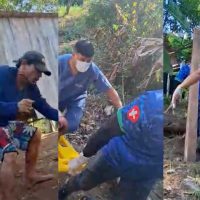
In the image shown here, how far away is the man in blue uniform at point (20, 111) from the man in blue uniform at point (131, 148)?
45 centimetres

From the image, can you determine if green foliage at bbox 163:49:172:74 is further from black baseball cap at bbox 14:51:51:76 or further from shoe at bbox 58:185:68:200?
shoe at bbox 58:185:68:200

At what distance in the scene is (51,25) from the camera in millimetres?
3393

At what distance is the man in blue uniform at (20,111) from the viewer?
10.9 feet

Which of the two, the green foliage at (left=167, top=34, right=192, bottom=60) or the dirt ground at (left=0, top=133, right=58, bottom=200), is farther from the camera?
the green foliage at (left=167, top=34, right=192, bottom=60)

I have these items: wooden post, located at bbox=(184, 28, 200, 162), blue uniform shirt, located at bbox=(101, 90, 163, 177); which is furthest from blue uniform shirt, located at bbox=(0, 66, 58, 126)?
wooden post, located at bbox=(184, 28, 200, 162)

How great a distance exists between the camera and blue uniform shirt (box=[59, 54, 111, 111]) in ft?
11.2

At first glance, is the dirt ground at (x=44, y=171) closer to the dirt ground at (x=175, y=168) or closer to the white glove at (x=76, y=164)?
the white glove at (x=76, y=164)

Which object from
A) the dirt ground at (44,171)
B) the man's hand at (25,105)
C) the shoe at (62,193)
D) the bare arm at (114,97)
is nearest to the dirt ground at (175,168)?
the bare arm at (114,97)

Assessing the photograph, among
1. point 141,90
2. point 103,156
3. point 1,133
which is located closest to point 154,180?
point 103,156

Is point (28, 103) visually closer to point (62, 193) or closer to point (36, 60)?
point (36, 60)

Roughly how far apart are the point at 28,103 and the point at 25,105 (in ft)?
0.08

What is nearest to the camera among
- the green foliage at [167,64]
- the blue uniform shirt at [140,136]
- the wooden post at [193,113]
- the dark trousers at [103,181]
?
the dark trousers at [103,181]

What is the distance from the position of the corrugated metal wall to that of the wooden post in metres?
1.46

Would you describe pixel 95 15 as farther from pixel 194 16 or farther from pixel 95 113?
pixel 194 16
